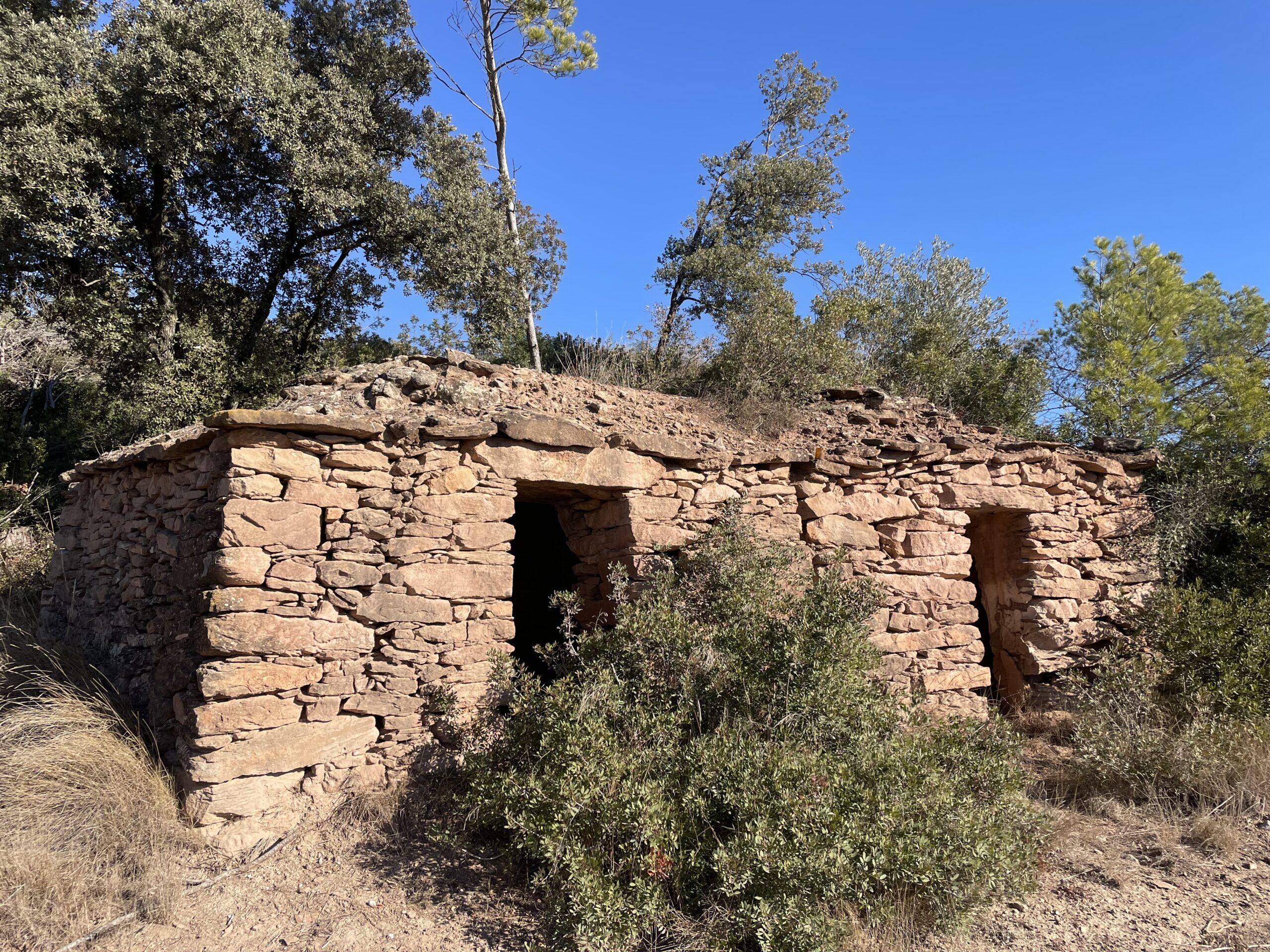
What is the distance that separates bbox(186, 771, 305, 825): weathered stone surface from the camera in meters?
4.33

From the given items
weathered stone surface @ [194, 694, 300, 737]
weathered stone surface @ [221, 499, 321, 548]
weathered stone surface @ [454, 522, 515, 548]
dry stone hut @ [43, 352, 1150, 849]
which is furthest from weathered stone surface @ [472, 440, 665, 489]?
weathered stone surface @ [194, 694, 300, 737]

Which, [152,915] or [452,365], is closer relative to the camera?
[152,915]

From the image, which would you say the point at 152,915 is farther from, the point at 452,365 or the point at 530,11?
the point at 530,11

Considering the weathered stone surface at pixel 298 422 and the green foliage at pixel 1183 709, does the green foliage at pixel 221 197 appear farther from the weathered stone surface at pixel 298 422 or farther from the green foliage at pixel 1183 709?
the green foliage at pixel 1183 709

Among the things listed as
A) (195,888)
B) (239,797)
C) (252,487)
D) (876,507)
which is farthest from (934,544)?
(195,888)

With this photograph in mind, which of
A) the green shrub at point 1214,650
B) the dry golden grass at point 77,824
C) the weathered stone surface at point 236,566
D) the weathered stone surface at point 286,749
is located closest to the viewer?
the dry golden grass at point 77,824

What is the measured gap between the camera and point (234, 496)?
457cm

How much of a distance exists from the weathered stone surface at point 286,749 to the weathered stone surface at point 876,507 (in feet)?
13.6

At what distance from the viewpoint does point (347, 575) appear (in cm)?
487

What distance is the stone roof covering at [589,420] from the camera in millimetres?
5199

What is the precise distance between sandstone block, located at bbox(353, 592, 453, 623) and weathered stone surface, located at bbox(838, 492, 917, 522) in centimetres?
346

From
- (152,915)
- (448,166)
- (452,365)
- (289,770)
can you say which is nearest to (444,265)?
(448,166)

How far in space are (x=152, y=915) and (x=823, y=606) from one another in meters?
4.12

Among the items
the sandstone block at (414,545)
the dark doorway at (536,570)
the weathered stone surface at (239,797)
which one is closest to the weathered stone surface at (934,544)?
the dark doorway at (536,570)
